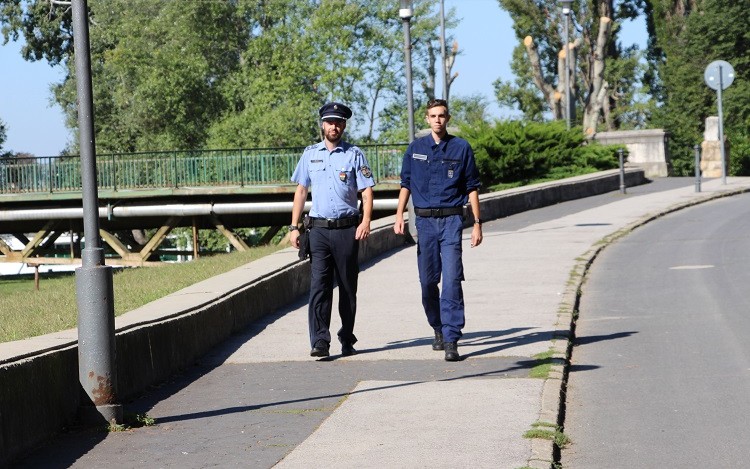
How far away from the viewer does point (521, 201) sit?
24047 millimetres

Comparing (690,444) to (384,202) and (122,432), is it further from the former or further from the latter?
(384,202)

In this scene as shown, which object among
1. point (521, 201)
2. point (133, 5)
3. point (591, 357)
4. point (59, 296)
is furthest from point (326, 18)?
point (591, 357)

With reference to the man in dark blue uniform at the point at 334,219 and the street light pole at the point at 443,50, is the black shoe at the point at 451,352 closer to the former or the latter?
the man in dark blue uniform at the point at 334,219

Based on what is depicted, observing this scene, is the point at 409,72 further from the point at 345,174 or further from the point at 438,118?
the point at 345,174

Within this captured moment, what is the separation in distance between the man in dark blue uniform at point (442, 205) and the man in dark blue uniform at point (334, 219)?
37 centimetres

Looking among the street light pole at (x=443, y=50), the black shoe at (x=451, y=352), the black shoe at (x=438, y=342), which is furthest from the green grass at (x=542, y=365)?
the street light pole at (x=443, y=50)

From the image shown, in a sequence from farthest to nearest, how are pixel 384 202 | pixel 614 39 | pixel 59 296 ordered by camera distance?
pixel 614 39 → pixel 384 202 → pixel 59 296

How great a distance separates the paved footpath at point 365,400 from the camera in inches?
228

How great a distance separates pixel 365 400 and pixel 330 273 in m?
2.03

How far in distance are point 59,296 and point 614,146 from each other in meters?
22.2

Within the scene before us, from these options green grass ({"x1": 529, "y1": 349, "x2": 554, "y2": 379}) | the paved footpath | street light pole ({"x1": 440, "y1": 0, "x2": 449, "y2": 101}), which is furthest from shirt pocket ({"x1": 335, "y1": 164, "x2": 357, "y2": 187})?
street light pole ({"x1": 440, "y1": 0, "x2": 449, "y2": 101})

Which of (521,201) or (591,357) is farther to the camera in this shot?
(521,201)

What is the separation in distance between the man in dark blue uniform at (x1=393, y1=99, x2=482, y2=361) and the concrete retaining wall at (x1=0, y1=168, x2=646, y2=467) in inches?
71.3

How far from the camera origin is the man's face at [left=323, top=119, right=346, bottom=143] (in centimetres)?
877
